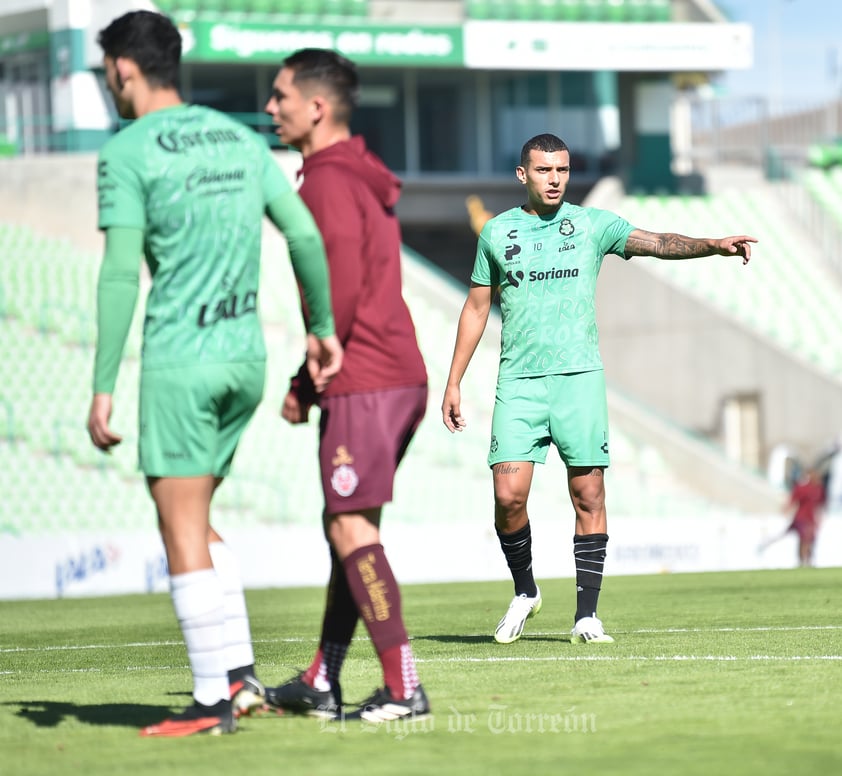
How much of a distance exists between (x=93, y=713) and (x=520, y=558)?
9.21 feet

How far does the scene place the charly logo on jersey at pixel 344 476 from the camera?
17.3 feet

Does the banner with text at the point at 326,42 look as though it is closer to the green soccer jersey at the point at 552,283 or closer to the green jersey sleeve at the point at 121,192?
the green soccer jersey at the point at 552,283

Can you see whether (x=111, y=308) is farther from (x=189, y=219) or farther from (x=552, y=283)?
(x=552, y=283)

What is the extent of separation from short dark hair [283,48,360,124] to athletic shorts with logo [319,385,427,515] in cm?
92

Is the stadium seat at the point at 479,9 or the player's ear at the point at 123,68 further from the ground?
the stadium seat at the point at 479,9

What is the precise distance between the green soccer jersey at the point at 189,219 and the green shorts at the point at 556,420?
9.22 ft

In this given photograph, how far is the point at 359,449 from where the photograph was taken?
5.27 meters

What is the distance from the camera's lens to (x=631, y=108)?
109 ft

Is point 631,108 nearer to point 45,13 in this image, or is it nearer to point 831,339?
point 831,339

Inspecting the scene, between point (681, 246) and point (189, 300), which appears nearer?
point (189, 300)

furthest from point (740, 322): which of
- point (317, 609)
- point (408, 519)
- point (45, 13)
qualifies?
point (317, 609)

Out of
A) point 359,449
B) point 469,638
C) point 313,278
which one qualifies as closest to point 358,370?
point 359,449

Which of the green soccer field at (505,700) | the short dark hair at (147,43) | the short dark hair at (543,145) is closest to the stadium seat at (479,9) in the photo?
the green soccer field at (505,700)

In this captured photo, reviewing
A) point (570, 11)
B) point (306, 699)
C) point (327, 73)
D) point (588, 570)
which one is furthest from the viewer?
point (570, 11)
